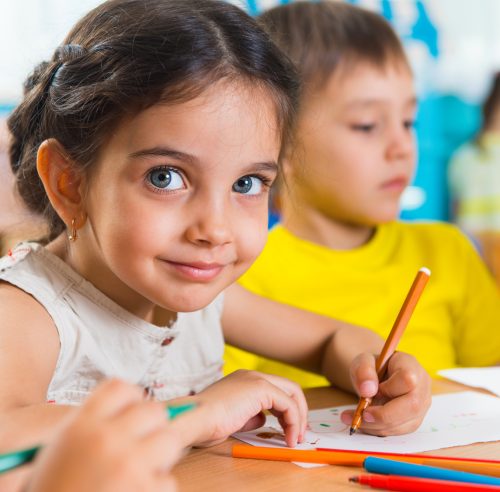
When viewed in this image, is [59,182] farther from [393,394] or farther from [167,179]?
[393,394]

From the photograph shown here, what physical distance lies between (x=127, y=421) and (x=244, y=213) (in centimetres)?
43

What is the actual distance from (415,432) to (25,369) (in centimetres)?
38

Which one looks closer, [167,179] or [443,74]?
[167,179]

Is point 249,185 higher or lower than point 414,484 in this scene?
higher

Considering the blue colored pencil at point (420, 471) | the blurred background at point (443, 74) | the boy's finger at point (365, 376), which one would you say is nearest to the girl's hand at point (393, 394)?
the boy's finger at point (365, 376)

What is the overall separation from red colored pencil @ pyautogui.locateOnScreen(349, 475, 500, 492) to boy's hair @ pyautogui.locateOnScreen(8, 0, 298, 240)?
40cm

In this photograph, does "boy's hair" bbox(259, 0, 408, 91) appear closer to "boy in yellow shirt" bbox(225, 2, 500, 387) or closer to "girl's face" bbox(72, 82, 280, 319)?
"boy in yellow shirt" bbox(225, 2, 500, 387)

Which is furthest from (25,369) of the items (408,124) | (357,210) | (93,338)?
(408,124)

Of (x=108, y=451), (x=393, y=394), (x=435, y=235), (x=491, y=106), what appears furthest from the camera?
(x=491, y=106)

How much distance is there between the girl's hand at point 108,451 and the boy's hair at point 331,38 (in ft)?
3.37

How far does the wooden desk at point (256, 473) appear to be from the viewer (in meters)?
0.58

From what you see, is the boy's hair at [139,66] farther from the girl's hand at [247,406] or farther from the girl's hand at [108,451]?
the girl's hand at [108,451]

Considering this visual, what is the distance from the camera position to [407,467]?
1.89 ft

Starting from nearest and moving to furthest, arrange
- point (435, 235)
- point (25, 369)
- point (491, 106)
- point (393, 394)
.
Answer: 1. point (25, 369)
2. point (393, 394)
3. point (435, 235)
4. point (491, 106)
